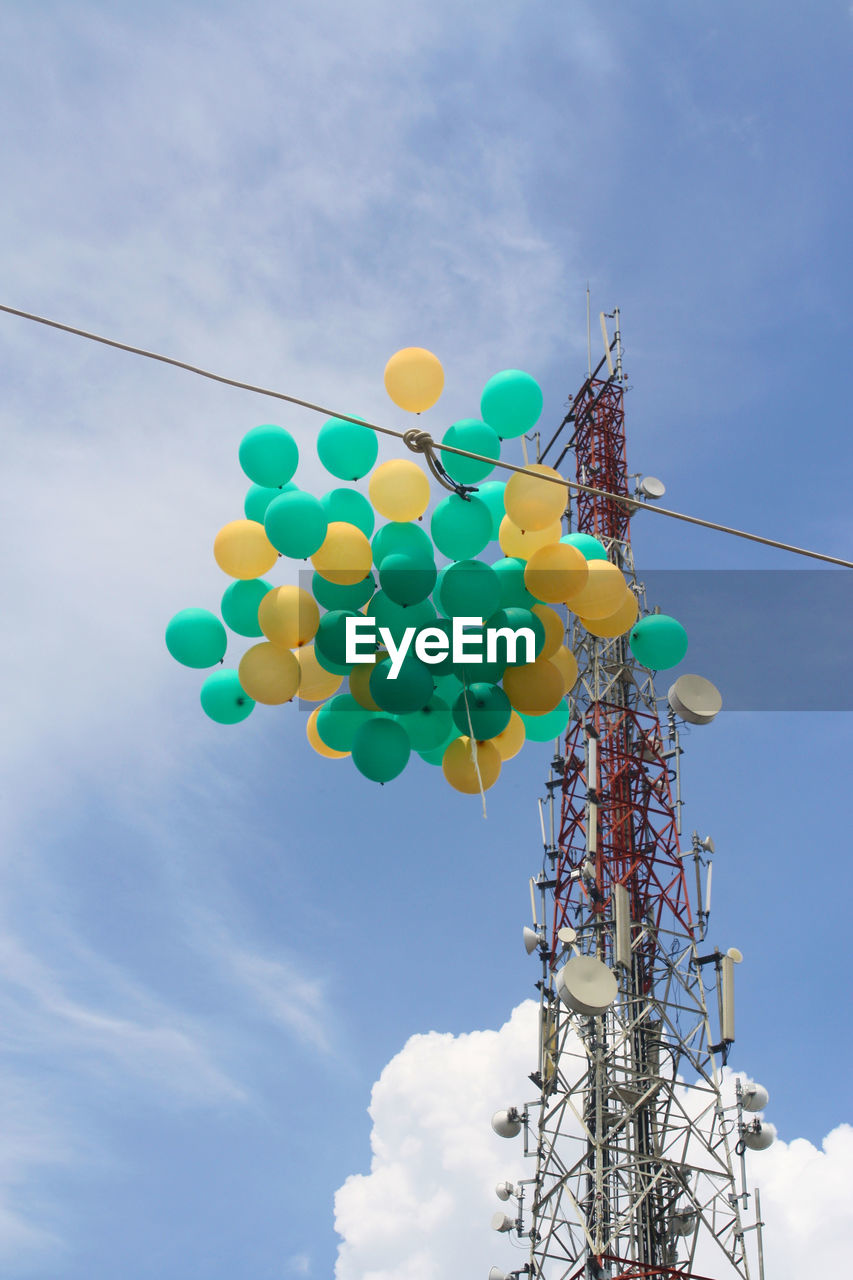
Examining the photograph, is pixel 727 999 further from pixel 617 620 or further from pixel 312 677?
pixel 312 677

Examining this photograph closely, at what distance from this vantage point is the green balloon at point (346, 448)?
25.5 ft

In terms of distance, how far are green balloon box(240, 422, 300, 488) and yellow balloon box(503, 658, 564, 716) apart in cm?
197

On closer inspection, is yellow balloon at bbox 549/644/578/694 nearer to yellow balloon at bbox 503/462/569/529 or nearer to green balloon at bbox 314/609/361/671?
Result: yellow balloon at bbox 503/462/569/529

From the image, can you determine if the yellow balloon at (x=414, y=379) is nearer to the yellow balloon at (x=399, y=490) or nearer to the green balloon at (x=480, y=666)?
the yellow balloon at (x=399, y=490)

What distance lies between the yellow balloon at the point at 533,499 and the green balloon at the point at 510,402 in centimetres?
54

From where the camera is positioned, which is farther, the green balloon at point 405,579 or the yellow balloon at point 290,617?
the yellow balloon at point 290,617

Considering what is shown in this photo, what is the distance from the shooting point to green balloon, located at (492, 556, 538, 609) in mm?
7457

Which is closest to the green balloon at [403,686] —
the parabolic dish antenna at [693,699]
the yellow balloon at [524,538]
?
the yellow balloon at [524,538]

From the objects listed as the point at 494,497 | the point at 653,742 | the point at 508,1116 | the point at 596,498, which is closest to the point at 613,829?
the point at 653,742

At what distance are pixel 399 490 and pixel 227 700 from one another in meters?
1.93

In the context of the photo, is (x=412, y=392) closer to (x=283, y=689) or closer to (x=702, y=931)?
(x=283, y=689)

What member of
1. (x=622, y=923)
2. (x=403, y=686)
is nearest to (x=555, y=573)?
(x=403, y=686)

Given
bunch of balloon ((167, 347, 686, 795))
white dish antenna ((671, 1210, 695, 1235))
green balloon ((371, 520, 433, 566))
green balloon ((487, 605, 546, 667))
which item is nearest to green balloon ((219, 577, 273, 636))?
bunch of balloon ((167, 347, 686, 795))

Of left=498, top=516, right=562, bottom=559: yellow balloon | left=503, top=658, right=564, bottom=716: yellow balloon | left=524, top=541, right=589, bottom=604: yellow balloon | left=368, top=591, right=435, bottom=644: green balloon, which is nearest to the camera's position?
left=368, top=591, right=435, bottom=644: green balloon
